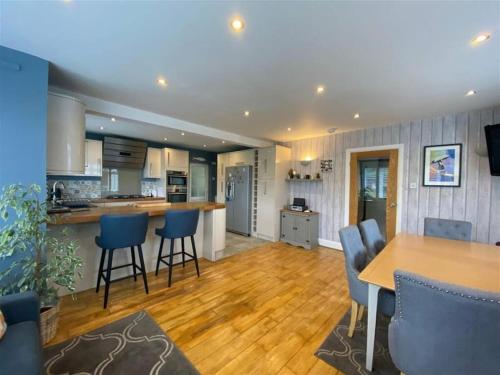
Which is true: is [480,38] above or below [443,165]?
above

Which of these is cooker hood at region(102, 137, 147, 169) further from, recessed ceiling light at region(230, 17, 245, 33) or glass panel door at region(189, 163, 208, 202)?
recessed ceiling light at region(230, 17, 245, 33)

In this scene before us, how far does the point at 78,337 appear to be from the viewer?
1.78 metres

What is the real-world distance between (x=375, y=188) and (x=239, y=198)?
311 cm

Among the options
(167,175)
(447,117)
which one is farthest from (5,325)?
(447,117)

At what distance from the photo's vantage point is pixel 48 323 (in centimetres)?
173

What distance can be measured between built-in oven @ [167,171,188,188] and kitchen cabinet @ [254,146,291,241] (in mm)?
2284

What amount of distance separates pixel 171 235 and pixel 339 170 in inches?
138

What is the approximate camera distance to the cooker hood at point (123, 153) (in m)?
4.94

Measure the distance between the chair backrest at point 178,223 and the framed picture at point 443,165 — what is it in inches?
149

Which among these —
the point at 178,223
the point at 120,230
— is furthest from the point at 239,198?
the point at 120,230

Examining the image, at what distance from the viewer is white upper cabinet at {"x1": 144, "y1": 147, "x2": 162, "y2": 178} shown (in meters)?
5.55

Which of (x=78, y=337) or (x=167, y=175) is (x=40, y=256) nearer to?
(x=78, y=337)

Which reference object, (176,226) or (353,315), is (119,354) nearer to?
(176,226)

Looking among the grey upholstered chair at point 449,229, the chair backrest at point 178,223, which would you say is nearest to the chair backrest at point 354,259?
the grey upholstered chair at point 449,229
